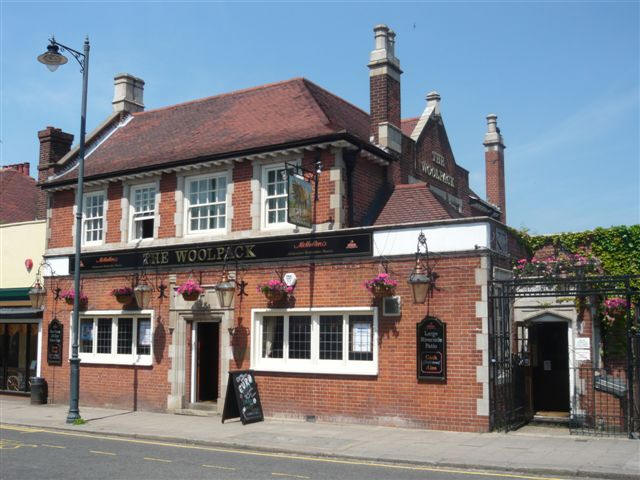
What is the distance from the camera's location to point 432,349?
15.2 metres

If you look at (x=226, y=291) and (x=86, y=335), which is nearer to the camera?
(x=226, y=291)

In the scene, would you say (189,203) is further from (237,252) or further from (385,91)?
(385,91)

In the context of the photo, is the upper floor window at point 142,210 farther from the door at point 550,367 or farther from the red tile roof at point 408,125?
the door at point 550,367

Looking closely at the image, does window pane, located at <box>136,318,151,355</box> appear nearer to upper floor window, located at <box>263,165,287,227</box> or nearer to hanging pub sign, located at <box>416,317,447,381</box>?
upper floor window, located at <box>263,165,287,227</box>

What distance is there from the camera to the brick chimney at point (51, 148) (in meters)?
23.9

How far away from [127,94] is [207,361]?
37.8ft

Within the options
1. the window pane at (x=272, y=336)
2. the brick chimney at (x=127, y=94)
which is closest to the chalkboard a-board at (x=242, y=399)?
the window pane at (x=272, y=336)

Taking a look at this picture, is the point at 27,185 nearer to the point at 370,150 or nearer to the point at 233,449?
the point at 370,150

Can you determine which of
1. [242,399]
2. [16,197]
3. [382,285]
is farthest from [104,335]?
[16,197]

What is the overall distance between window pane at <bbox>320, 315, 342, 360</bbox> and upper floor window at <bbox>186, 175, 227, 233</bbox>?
4310mm

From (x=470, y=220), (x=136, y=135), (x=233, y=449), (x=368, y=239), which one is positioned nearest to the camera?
(x=233, y=449)

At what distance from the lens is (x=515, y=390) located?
51.6ft

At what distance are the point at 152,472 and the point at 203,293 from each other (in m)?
8.19

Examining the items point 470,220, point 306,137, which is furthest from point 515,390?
point 306,137
